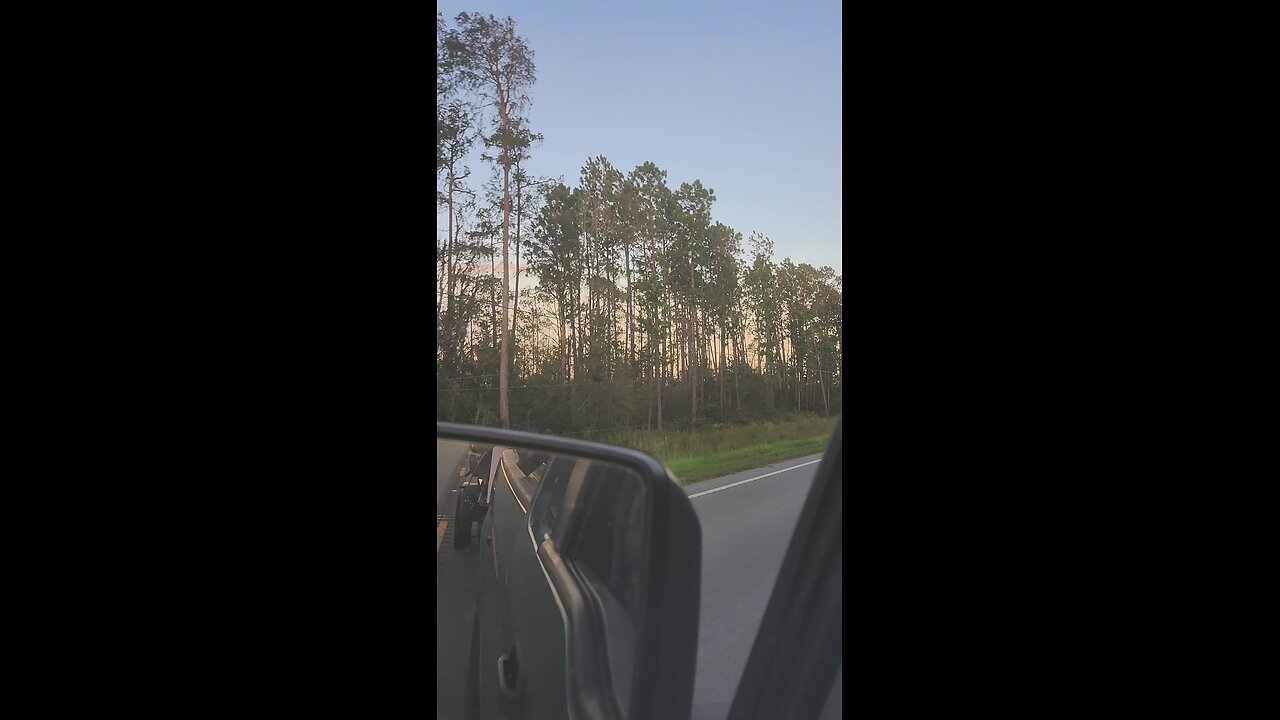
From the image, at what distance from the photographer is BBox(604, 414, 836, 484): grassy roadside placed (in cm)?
113

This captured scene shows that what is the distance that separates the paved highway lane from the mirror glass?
87 millimetres

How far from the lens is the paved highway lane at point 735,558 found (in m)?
0.74

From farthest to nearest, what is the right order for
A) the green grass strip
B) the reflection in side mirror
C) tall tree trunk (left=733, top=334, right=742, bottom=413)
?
tall tree trunk (left=733, top=334, right=742, bottom=413), the green grass strip, the reflection in side mirror

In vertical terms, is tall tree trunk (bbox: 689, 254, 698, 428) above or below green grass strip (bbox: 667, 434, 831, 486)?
above

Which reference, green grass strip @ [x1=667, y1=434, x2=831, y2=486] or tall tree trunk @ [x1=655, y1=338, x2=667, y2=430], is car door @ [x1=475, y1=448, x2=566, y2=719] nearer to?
green grass strip @ [x1=667, y1=434, x2=831, y2=486]

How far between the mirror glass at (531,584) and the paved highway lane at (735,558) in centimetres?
9

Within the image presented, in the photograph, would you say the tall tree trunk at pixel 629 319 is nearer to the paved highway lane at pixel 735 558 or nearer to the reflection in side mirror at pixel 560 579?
the paved highway lane at pixel 735 558

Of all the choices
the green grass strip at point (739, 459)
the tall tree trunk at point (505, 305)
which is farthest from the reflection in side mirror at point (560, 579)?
the tall tree trunk at point (505, 305)

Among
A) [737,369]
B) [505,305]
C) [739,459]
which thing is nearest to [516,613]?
[739,459]

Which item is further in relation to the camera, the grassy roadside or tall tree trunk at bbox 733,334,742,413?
tall tree trunk at bbox 733,334,742,413

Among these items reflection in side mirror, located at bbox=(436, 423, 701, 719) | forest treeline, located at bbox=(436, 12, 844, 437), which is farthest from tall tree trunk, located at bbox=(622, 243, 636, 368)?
reflection in side mirror, located at bbox=(436, 423, 701, 719)
